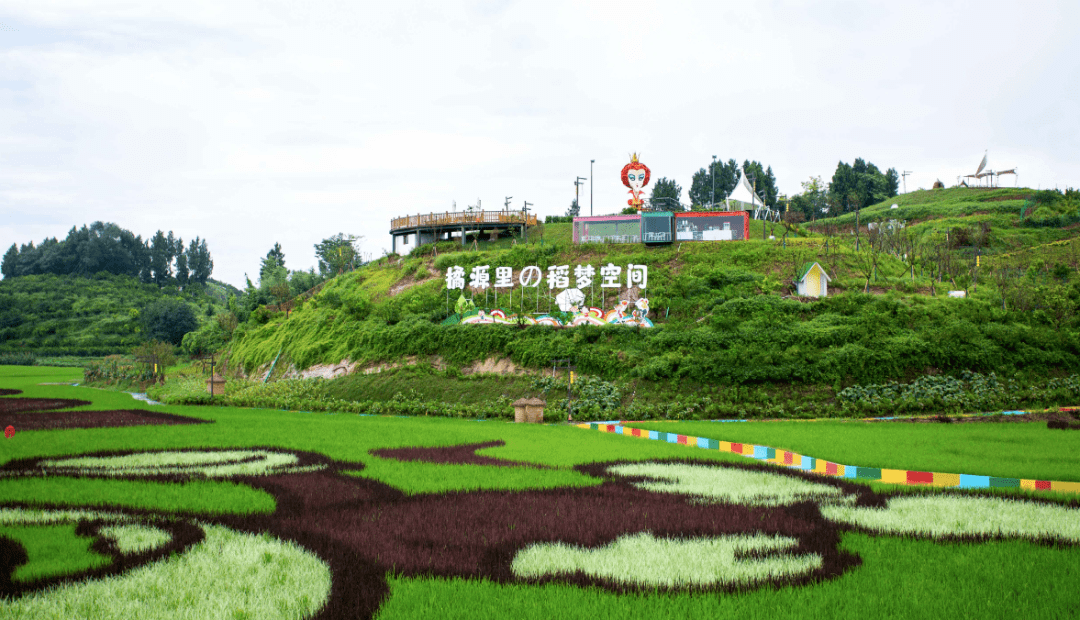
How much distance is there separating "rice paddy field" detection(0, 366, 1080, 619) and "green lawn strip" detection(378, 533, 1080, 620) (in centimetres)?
2

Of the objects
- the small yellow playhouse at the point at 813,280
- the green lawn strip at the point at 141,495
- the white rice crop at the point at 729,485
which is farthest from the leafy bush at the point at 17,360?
the white rice crop at the point at 729,485

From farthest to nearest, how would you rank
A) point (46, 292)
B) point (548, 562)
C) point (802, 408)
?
point (46, 292)
point (802, 408)
point (548, 562)

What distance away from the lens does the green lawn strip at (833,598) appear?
15.5ft

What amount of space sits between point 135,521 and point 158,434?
8006mm

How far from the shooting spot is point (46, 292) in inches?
2579

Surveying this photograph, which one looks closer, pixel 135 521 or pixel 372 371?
pixel 135 521

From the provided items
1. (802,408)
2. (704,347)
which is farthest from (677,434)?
(704,347)

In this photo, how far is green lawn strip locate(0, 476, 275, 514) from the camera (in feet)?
25.6

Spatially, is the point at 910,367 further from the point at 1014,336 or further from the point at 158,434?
the point at 158,434

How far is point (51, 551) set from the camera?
600cm

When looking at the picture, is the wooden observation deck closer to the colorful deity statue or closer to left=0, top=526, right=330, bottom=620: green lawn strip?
the colorful deity statue

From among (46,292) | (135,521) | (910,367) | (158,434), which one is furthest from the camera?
(46,292)

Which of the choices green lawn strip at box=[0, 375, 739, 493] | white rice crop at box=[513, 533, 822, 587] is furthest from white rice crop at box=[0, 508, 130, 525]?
white rice crop at box=[513, 533, 822, 587]

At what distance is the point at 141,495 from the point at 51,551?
2.41 metres
